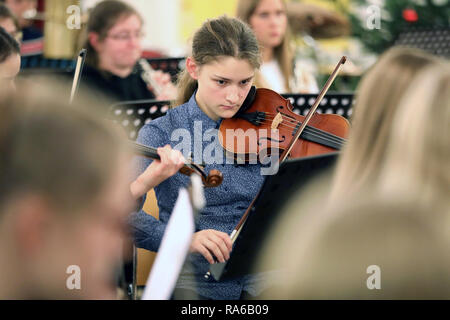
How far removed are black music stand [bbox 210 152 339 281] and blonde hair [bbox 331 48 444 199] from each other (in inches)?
7.5

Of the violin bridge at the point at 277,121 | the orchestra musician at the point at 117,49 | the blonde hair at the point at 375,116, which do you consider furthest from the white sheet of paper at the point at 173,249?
the orchestra musician at the point at 117,49

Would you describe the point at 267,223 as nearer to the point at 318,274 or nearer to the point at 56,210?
the point at 318,274

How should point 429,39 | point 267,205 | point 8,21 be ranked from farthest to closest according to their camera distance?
point 429,39
point 8,21
point 267,205

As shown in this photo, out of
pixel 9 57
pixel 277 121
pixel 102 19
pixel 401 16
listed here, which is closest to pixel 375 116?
pixel 277 121

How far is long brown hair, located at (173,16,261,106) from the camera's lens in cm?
176

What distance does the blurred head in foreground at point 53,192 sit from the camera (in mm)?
698

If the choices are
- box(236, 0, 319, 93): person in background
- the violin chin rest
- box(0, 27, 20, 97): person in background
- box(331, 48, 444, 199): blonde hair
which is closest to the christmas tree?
box(236, 0, 319, 93): person in background

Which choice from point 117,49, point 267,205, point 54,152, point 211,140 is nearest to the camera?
point 54,152

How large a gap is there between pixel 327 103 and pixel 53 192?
137 centimetres

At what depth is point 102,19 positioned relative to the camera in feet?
9.18

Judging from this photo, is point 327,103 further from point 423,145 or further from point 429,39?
point 429,39

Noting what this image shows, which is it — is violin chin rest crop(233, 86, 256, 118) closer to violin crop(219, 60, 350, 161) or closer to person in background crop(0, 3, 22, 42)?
violin crop(219, 60, 350, 161)

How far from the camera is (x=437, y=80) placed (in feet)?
3.44

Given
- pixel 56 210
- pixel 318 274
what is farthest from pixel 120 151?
pixel 318 274
